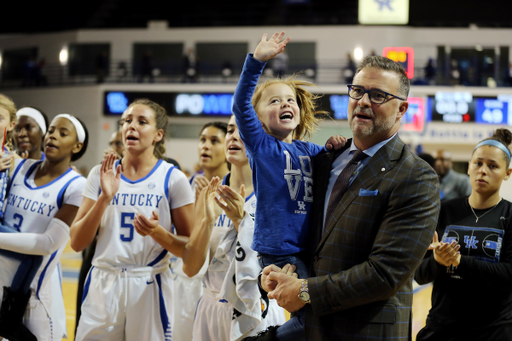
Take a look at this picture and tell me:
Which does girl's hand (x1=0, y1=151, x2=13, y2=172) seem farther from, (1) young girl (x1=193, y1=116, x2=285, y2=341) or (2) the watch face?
(2) the watch face

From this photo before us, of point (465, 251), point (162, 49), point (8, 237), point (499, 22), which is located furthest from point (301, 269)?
point (499, 22)

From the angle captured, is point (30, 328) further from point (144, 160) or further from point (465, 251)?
point (465, 251)

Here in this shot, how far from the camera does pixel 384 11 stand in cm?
1496

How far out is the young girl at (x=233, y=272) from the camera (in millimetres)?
2676

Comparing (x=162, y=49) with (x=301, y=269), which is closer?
(x=301, y=269)

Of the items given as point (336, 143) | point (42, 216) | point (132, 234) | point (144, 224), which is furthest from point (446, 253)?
point (42, 216)

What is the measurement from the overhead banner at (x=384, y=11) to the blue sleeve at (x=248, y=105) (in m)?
13.7

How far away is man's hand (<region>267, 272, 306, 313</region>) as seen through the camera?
205cm

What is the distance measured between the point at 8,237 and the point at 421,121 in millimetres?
12979

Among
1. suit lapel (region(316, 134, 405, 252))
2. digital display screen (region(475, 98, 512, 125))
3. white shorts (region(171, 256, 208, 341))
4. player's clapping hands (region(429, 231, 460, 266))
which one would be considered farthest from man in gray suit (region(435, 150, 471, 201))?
digital display screen (region(475, 98, 512, 125))

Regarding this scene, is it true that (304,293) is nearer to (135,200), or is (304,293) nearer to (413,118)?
(135,200)

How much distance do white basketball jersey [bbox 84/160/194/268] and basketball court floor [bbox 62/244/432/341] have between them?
262 cm

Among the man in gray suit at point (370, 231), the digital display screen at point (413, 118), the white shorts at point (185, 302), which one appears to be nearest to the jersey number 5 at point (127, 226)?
the white shorts at point (185, 302)

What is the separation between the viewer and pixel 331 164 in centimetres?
238
